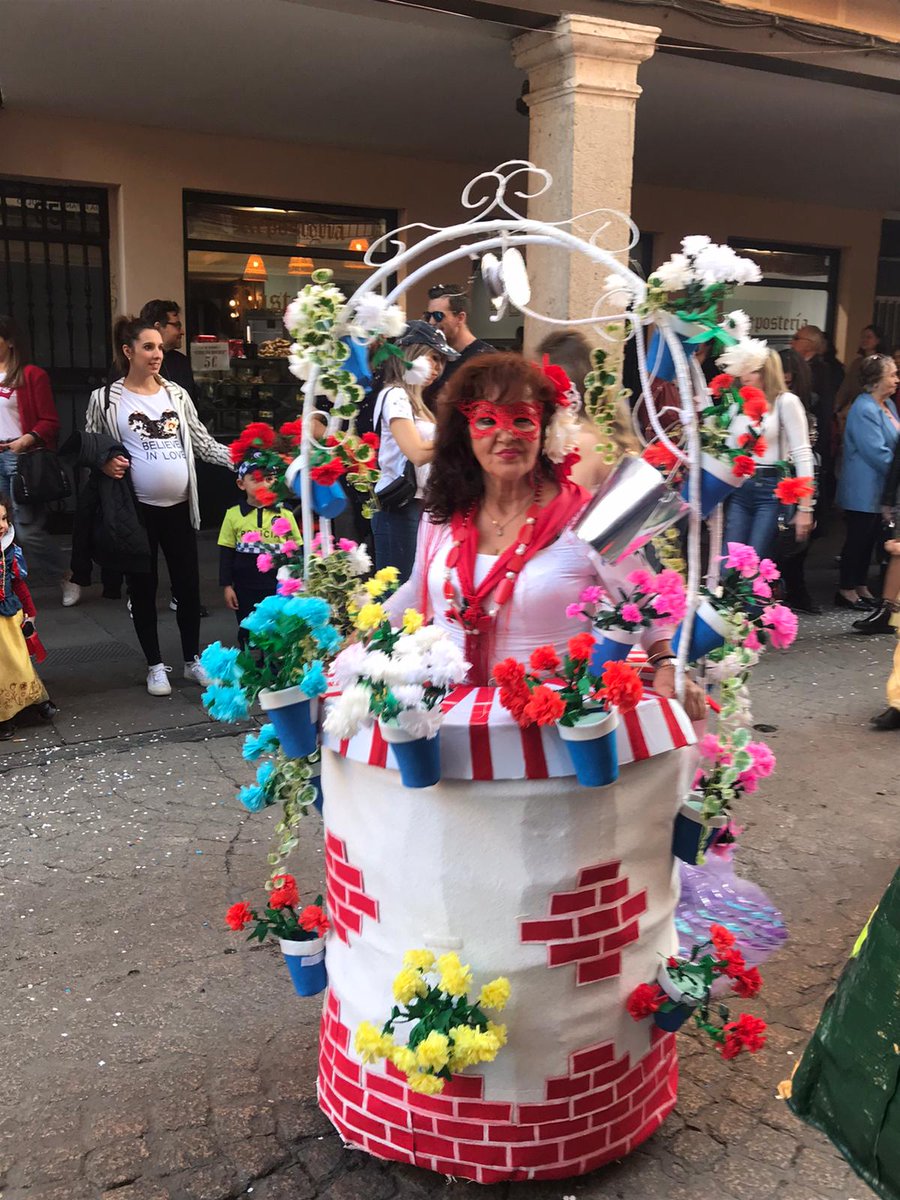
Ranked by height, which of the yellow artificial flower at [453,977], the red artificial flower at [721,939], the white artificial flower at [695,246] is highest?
the white artificial flower at [695,246]

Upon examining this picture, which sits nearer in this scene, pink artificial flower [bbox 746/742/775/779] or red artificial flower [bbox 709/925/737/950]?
red artificial flower [bbox 709/925/737/950]

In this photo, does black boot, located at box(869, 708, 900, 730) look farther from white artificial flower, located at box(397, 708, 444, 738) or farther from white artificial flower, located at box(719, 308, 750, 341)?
white artificial flower, located at box(397, 708, 444, 738)

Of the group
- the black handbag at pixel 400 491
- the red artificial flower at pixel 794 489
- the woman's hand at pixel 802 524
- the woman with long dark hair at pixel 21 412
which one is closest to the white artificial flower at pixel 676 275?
the red artificial flower at pixel 794 489

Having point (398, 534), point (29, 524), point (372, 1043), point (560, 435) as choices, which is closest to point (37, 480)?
point (29, 524)

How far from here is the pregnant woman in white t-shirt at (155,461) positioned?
5801 mm

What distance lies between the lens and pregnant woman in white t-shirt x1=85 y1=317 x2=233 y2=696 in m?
5.80

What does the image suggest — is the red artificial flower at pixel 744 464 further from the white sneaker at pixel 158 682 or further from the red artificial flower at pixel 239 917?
the white sneaker at pixel 158 682

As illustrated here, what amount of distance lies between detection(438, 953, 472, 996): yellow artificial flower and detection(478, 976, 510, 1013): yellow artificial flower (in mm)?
43

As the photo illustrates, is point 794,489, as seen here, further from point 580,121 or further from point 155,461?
point 580,121

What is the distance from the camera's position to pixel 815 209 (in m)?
13.6

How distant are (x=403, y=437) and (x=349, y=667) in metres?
2.71

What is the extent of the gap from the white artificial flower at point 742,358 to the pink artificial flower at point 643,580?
50cm

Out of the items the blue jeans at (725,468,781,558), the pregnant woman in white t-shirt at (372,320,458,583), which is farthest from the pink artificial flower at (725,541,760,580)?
the blue jeans at (725,468,781,558)

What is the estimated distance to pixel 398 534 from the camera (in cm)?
562
